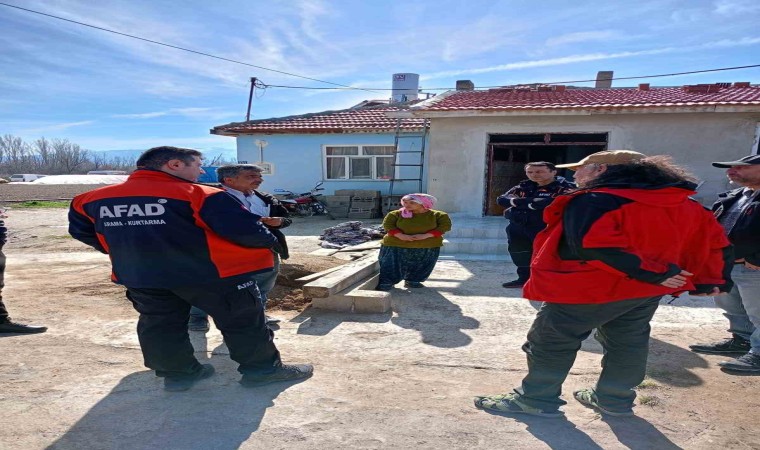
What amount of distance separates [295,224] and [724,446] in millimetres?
11931

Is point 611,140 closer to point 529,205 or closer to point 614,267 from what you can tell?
point 529,205

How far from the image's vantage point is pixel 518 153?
1277cm

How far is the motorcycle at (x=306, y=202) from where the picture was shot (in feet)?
47.7

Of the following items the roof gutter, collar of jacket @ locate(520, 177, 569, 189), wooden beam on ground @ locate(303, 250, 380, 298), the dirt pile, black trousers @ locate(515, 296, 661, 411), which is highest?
the roof gutter

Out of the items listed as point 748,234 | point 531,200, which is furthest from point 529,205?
point 748,234

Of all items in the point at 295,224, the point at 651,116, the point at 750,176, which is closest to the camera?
the point at 750,176

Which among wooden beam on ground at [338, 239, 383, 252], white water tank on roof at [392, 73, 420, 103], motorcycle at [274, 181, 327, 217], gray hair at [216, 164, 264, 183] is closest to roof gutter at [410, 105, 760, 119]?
wooden beam on ground at [338, 239, 383, 252]

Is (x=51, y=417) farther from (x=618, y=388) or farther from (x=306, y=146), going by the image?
(x=306, y=146)

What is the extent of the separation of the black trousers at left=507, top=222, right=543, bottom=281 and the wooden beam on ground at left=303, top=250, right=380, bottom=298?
175 centimetres

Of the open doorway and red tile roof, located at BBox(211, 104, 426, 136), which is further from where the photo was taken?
red tile roof, located at BBox(211, 104, 426, 136)

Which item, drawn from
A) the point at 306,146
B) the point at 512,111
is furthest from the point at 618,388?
the point at 306,146

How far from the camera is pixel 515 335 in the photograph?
152 inches

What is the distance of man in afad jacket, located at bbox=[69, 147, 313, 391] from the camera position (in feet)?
8.07

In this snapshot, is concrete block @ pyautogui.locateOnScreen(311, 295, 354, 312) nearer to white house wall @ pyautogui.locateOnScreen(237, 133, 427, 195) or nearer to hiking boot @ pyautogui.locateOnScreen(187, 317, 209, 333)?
hiking boot @ pyautogui.locateOnScreen(187, 317, 209, 333)
